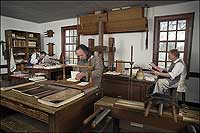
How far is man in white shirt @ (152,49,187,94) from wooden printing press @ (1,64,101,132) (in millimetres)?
591

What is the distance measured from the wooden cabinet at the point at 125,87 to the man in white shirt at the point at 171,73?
234 mm

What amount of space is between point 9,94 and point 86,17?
141 cm

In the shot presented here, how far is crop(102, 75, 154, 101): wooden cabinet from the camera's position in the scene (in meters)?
1.58

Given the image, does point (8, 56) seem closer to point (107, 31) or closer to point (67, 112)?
point (107, 31)

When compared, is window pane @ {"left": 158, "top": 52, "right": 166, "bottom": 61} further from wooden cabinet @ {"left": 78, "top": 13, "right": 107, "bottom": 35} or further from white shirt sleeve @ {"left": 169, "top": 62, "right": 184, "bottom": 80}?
wooden cabinet @ {"left": 78, "top": 13, "right": 107, "bottom": 35}

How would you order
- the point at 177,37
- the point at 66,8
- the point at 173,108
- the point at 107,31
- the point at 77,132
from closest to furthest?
the point at 173,108, the point at 77,132, the point at 177,37, the point at 107,31, the point at 66,8

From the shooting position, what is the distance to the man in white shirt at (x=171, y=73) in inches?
47.6

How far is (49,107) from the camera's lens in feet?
2.77

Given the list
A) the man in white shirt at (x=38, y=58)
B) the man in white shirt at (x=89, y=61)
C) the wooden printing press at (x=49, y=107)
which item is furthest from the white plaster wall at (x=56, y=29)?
the wooden printing press at (x=49, y=107)

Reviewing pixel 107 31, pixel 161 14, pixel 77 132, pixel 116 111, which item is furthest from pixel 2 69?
pixel 161 14

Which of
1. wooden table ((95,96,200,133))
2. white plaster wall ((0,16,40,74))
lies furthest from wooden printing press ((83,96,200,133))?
white plaster wall ((0,16,40,74))

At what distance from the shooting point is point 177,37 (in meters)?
1.20

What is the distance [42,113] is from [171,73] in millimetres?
1121

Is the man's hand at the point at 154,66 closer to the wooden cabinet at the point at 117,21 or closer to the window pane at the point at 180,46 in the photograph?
the window pane at the point at 180,46
